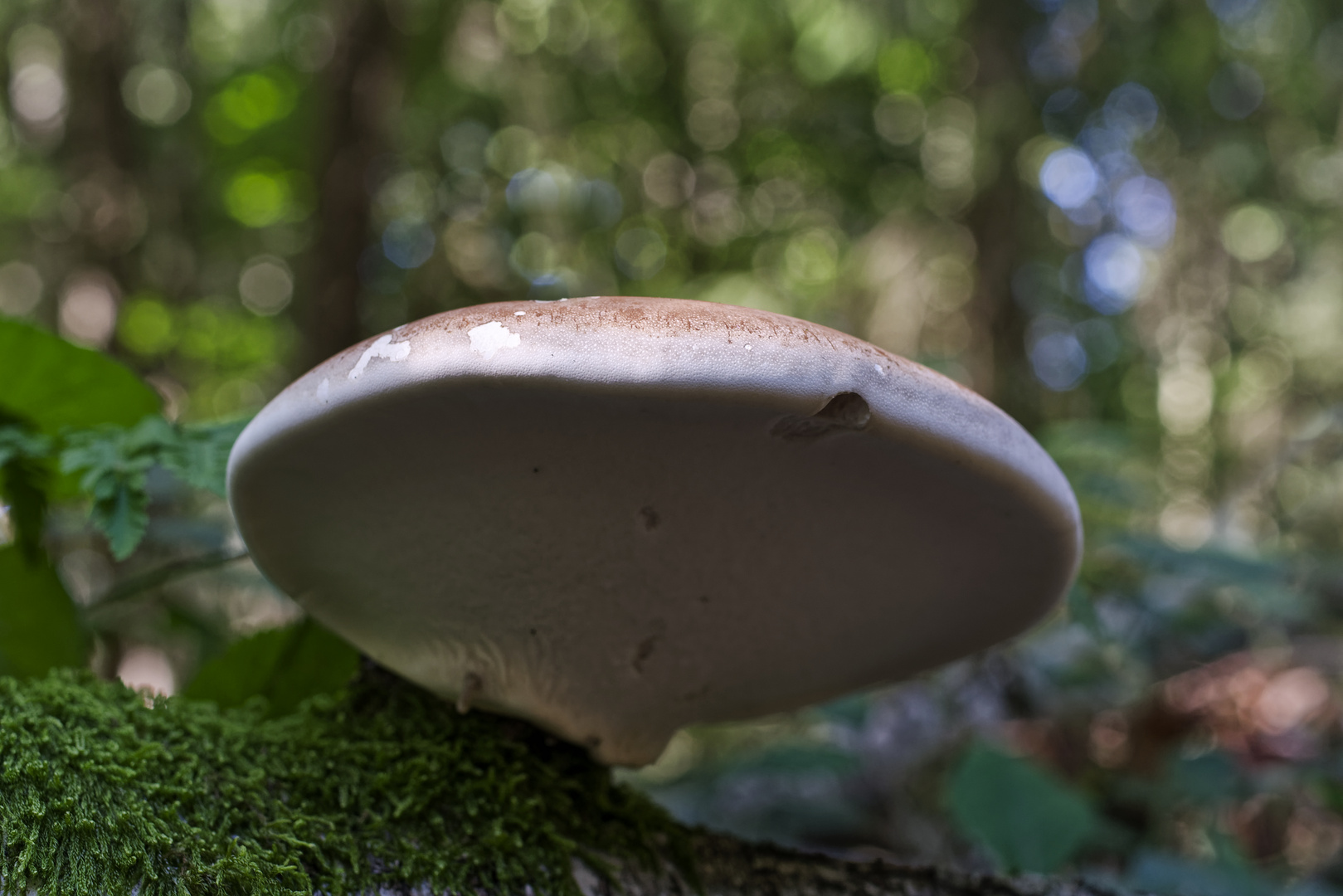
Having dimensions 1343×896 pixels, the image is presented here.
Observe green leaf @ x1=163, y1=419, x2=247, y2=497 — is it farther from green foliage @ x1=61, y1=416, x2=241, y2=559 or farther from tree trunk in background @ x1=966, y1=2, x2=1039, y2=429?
tree trunk in background @ x1=966, y1=2, x2=1039, y2=429

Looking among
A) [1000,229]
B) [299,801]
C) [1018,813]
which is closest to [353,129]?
[1000,229]

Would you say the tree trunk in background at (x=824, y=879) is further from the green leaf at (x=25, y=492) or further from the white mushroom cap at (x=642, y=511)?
the green leaf at (x=25, y=492)

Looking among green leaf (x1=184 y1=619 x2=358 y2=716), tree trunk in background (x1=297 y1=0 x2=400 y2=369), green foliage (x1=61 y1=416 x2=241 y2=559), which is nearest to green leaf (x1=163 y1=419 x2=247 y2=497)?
green foliage (x1=61 y1=416 x2=241 y2=559)

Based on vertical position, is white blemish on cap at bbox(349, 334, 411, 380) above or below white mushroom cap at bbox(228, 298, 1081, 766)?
above

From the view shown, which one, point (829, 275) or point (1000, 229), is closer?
point (1000, 229)

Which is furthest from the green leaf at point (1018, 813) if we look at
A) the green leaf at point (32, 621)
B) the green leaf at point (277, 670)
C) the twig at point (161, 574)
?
the green leaf at point (32, 621)

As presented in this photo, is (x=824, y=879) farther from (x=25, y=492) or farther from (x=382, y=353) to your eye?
(x=25, y=492)

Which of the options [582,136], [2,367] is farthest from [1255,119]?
[2,367]
